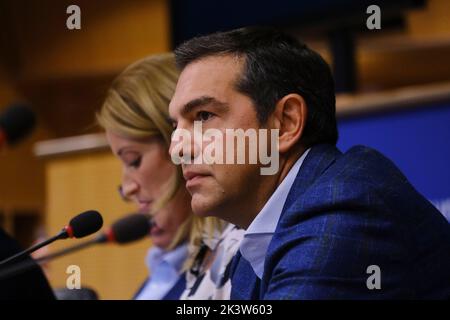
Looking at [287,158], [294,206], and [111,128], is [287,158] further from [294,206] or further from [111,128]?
[111,128]

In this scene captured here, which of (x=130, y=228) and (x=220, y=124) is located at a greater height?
(x=220, y=124)

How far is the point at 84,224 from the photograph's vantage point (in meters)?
1.08

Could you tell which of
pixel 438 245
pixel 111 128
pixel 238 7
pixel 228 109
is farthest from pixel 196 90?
pixel 238 7

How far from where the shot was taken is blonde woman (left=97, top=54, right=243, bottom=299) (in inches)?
60.6

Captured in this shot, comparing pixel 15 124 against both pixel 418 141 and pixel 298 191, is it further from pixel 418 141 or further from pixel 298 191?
pixel 418 141

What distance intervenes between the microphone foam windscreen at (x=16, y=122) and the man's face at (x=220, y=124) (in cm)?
24

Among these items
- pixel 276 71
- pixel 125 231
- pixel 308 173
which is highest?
pixel 276 71

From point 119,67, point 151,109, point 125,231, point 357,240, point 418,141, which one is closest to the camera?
point 357,240

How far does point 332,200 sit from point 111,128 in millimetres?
757

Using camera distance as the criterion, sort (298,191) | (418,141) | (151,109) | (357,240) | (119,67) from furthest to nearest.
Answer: (119,67)
(418,141)
(151,109)
(298,191)
(357,240)

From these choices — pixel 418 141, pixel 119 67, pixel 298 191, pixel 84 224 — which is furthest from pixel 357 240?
pixel 119 67

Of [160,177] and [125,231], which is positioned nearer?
[125,231]

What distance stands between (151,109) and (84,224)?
0.50 meters
